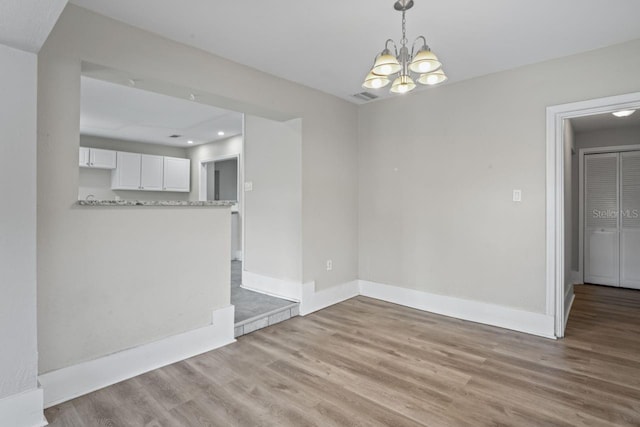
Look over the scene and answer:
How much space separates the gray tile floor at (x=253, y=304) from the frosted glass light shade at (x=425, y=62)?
8.44 feet

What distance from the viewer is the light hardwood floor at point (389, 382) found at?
75.9 inches

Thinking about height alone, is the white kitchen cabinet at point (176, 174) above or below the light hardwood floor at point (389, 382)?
above

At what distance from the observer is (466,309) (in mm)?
3559

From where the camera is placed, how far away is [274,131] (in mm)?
4035

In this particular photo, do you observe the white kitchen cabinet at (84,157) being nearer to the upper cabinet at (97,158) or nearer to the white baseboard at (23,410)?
the upper cabinet at (97,158)

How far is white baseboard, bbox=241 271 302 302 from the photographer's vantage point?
3795 mm

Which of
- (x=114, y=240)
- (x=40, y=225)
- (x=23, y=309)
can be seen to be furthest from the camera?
(x=114, y=240)

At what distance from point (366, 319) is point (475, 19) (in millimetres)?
2820

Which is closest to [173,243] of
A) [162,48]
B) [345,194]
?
[162,48]

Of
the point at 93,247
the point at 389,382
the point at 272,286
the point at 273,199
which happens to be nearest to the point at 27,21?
the point at 93,247

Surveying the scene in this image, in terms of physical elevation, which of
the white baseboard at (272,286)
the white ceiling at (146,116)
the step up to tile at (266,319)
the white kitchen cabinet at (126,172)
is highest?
the white ceiling at (146,116)

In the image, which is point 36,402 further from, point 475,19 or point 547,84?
point 547,84

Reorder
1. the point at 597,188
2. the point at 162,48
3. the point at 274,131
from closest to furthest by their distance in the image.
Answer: the point at 162,48 → the point at 274,131 → the point at 597,188

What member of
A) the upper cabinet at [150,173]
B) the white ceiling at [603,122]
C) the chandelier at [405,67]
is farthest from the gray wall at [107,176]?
the white ceiling at [603,122]
